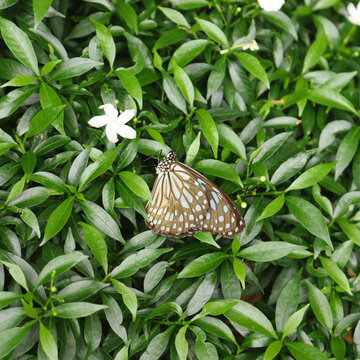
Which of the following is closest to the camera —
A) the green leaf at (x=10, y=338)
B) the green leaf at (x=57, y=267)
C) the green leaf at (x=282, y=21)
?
the green leaf at (x=10, y=338)

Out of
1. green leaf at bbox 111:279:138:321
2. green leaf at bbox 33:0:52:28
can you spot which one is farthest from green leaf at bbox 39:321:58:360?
green leaf at bbox 33:0:52:28

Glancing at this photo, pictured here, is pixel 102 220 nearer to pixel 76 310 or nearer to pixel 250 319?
pixel 76 310

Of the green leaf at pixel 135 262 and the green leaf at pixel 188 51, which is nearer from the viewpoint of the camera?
the green leaf at pixel 135 262

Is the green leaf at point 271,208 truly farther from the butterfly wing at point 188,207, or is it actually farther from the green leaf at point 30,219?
the green leaf at point 30,219

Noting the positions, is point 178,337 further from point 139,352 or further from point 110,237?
point 110,237

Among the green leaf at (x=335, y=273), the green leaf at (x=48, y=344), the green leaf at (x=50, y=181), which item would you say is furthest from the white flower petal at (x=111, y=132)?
the green leaf at (x=335, y=273)
